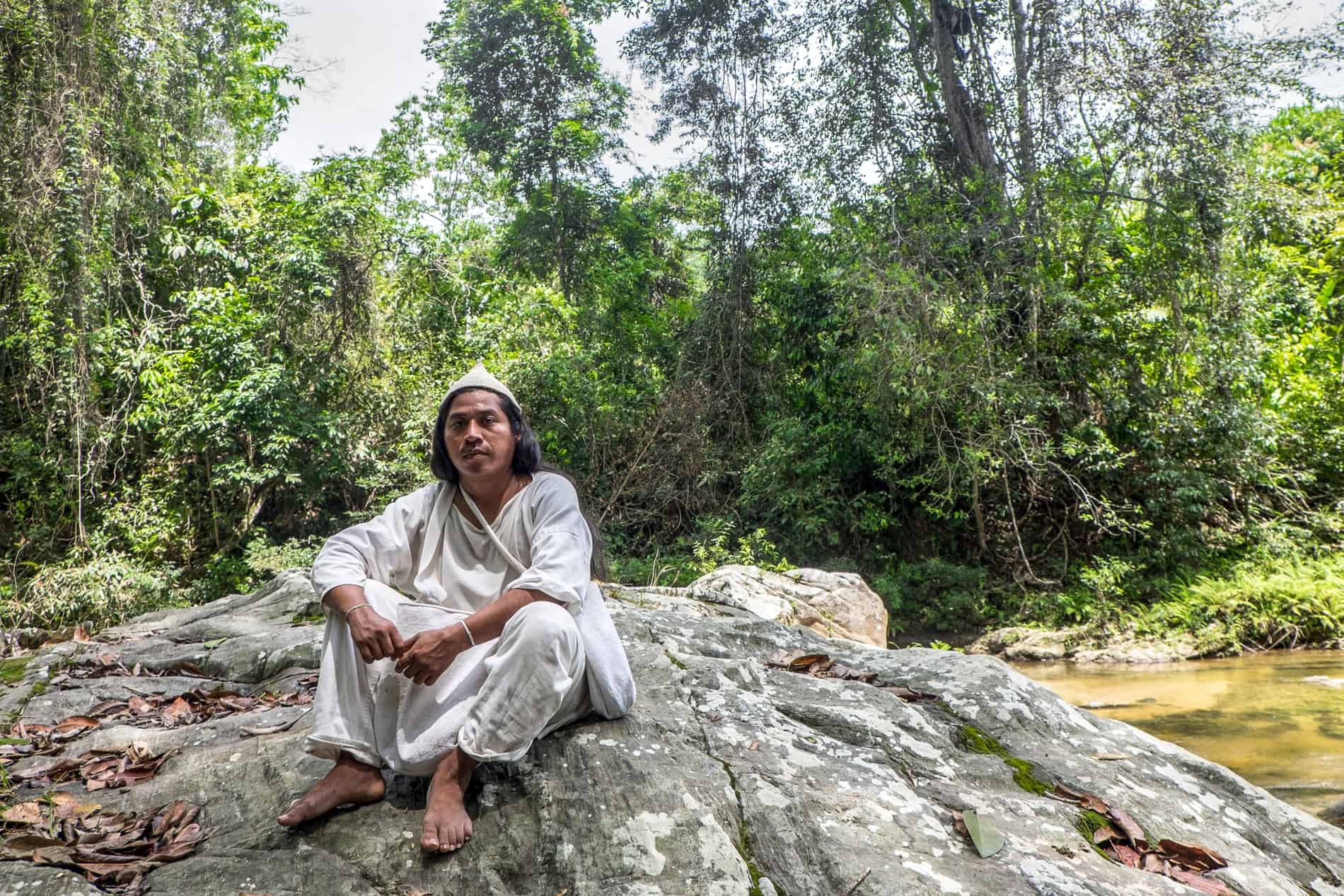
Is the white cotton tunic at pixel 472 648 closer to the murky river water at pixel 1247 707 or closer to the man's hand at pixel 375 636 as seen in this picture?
the man's hand at pixel 375 636

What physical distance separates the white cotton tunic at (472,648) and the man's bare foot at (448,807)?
55mm

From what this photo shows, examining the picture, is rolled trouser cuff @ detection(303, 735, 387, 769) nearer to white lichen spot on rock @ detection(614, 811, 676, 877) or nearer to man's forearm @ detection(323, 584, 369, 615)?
man's forearm @ detection(323, 584, 369, 615)

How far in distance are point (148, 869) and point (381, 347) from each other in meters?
9.77

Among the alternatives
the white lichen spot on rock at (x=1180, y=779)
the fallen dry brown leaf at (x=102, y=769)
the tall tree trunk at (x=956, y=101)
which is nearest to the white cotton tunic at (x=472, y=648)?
the fallen dry brown leaf at (x=102, y=769)

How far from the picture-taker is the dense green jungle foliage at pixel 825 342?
9336 millimetres

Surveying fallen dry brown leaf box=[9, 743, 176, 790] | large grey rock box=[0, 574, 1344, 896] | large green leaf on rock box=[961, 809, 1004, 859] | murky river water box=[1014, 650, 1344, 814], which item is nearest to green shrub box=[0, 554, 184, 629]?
large grey rock box=[0, 574, 1344, 896]

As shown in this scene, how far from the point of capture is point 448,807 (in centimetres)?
210

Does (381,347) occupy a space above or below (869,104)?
below

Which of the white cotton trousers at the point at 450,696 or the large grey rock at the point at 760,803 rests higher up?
the white cotton trousers at the point at 450,696

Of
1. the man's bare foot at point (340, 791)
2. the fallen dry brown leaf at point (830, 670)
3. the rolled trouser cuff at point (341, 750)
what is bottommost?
the fallen dry brown leaf at point (830, 670)

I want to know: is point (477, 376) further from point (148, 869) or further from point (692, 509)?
point (692, 509)

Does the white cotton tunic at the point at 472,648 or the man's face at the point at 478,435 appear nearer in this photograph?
the white cotton tunic at the point at 472,648

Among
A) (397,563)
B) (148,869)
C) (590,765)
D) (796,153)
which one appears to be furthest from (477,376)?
(796,153)

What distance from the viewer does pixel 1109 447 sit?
10016 mm
